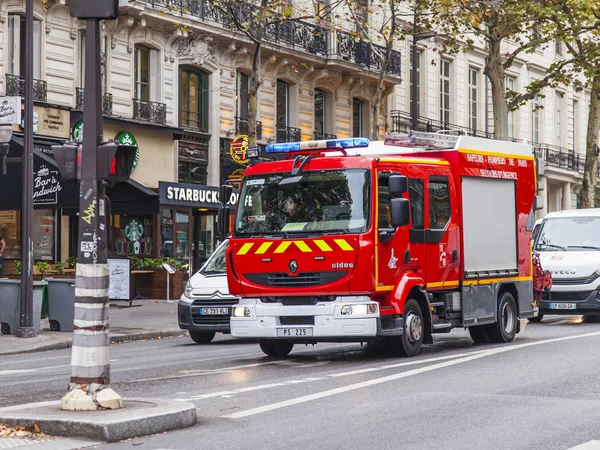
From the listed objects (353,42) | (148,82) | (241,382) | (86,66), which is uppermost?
(353,42)

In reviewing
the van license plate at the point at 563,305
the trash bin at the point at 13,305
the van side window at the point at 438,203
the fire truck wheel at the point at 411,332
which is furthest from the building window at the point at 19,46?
the fire truck wheel at the point at 411,332

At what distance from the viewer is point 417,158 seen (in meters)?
15.5

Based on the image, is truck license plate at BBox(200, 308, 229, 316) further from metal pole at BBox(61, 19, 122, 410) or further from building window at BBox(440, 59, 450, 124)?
building window at BBox(440, 59, 450, 124)

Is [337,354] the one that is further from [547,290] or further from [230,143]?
[230,143]

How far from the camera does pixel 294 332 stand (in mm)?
14375

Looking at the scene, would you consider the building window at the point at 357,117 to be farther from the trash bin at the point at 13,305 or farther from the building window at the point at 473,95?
→ the trash bin at the point at 13,305

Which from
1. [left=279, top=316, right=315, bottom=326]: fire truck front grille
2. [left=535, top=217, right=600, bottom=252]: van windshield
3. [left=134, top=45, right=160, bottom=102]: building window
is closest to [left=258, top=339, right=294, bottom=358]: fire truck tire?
[left=279, top=316, right=315, bottom=326]: fire truck front grille

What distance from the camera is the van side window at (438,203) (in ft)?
51.0

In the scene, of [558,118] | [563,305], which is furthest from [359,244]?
[558,118]

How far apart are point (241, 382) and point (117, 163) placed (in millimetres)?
3597

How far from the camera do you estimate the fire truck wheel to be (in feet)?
48.6

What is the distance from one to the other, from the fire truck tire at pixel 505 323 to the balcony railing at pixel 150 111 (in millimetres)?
16446

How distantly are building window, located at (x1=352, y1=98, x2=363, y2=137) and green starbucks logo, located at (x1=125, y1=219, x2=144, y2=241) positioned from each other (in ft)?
40.8

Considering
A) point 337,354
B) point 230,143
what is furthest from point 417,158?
point 230,143
